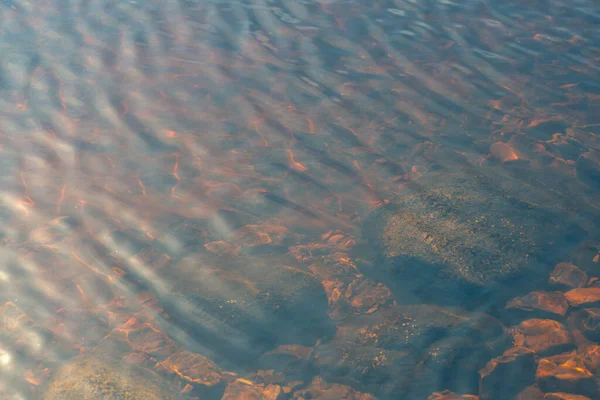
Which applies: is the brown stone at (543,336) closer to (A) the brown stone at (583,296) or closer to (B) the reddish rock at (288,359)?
(A) the brown stone at (583,296)

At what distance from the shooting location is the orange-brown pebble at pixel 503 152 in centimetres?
647

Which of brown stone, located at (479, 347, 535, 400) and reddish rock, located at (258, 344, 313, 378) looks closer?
brown stone, located at (479, 347, 535, 400)

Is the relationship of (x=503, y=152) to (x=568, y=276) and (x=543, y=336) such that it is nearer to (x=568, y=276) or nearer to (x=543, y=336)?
(x=568, y=276)

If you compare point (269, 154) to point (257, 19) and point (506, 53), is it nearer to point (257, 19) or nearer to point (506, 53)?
point (257, 19)

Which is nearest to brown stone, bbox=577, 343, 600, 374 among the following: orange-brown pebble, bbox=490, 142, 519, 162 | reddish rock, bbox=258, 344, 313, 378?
reddish rock, bbox=258, 344, 313, 378

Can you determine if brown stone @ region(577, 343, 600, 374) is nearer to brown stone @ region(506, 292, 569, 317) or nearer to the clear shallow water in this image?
brown stone @ region(506, 292, 569, 317)

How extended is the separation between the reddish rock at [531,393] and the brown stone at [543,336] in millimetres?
386

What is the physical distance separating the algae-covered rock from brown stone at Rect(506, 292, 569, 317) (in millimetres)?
3513

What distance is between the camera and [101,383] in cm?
433

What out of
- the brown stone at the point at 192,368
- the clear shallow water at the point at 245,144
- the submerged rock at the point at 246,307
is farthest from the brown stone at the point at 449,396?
the brown stone at the point at 192,368

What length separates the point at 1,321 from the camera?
4867mm

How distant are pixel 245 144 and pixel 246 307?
2633 millimetres

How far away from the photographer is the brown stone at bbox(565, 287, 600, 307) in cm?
474

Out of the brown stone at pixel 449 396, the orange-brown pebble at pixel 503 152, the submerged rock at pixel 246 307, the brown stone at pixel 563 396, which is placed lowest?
the submerged rock at pixel 246 307
